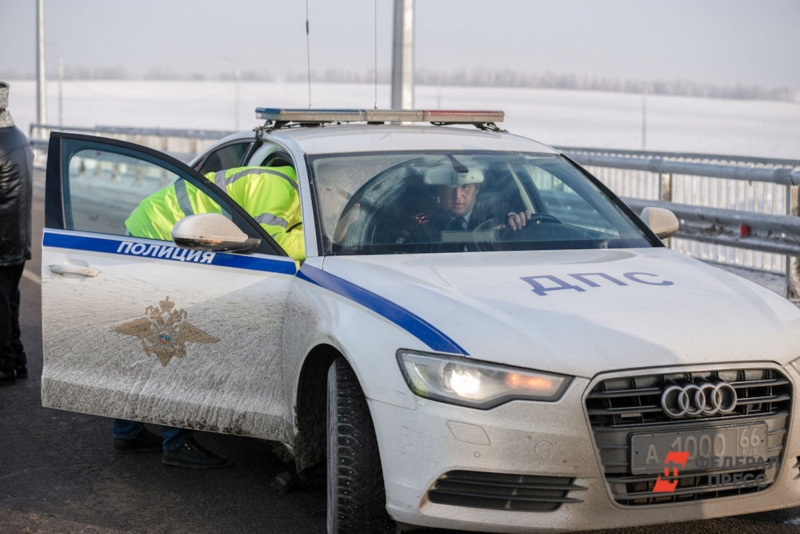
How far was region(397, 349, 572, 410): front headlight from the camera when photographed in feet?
10.9

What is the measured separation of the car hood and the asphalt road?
56 centimetres

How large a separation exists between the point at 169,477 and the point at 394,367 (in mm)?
1920

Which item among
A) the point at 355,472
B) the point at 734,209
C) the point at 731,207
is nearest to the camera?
the point at 355,472

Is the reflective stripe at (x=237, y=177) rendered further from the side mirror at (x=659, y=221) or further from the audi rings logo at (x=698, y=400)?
the audi rings logo at (x=698, y=400)

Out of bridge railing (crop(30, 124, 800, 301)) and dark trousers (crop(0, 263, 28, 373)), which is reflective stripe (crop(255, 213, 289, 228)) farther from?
bridge railing (crop(30, 124, 800, 301))

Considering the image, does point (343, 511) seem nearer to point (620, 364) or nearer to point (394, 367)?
point (394, 367)

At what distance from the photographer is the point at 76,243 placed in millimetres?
4801

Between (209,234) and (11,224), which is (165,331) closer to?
(209,234)

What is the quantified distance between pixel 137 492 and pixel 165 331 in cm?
74

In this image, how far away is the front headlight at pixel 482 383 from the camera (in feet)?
10.9

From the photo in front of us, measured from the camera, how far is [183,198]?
504 cm

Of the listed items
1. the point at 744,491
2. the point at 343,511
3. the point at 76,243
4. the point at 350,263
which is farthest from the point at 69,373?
the point at 744,491

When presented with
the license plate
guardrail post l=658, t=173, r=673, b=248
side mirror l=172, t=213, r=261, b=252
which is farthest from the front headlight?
guardrail post l=658, t=173, r=673, b=248

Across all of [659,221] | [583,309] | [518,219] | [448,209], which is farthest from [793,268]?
[583,309]
